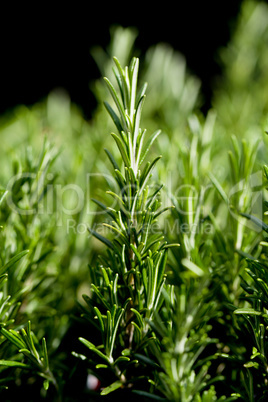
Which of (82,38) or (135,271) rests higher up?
(82,38)

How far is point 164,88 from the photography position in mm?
669

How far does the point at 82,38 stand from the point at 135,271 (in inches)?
49.3

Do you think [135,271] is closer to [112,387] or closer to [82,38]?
[112,387]

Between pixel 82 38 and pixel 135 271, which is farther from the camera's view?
pixel 82 38

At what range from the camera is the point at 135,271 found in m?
0.27

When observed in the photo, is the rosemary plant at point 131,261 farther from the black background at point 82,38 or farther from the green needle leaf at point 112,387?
the black background at point 82,38

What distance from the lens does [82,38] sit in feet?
4.45

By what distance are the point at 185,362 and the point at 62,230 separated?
0.23m

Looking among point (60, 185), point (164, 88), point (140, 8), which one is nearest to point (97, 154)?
point (60, 185)

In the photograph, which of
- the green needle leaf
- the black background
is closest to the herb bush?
the green needle leaf

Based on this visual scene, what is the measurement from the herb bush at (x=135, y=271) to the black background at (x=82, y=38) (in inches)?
30.3

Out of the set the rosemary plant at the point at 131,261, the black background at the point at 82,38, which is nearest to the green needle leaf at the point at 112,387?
the rosemary plant at the point at 131,261

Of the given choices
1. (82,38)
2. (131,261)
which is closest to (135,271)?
(131,261)

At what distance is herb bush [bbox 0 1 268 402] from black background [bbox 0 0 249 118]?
77cm
